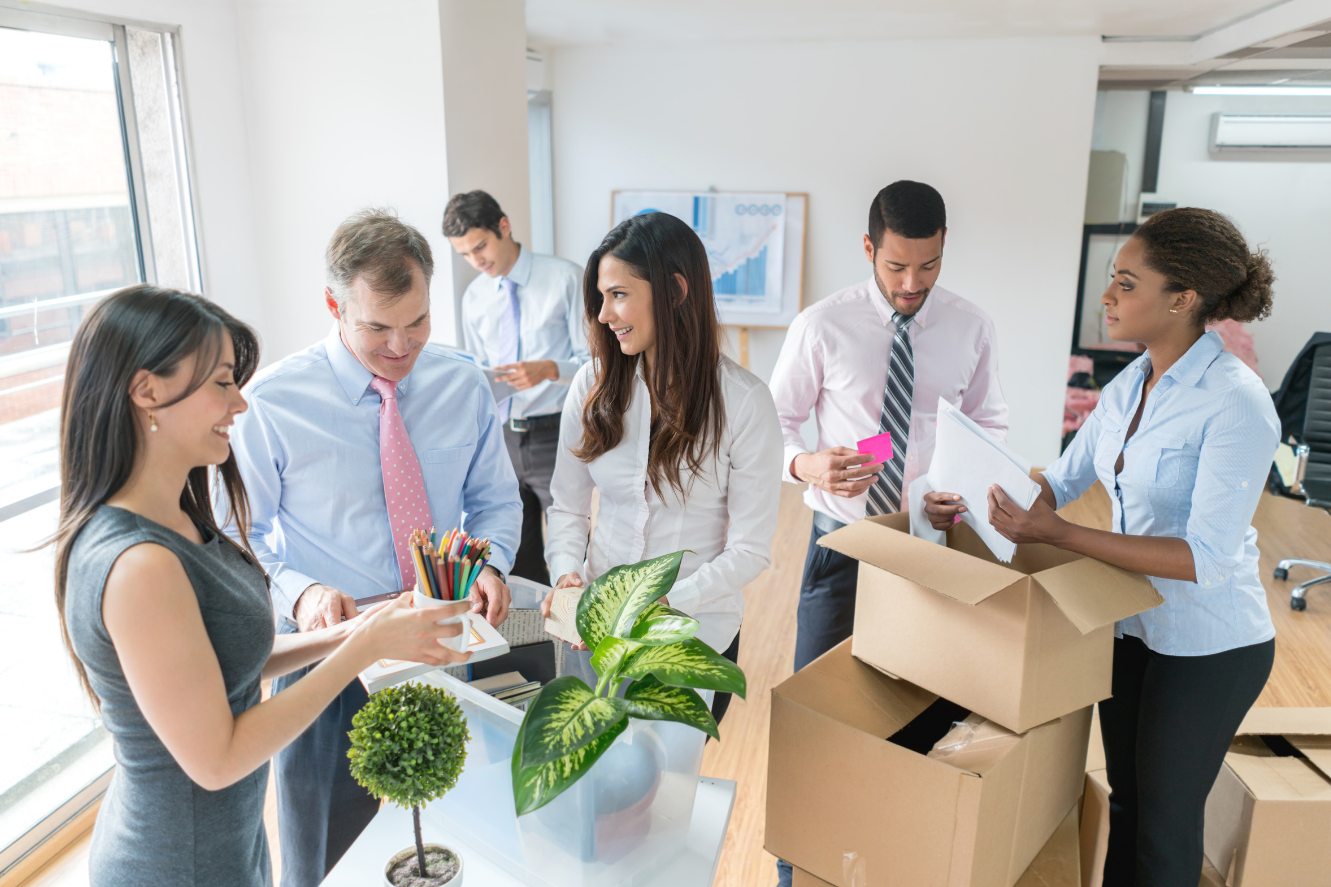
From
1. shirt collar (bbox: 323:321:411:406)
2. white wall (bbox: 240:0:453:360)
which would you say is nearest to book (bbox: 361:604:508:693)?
shirt collar (bbox: 323:321:411:406)

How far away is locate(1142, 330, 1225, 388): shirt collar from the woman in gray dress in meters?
1.31

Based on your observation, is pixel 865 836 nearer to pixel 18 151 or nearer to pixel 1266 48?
pixel 18 151

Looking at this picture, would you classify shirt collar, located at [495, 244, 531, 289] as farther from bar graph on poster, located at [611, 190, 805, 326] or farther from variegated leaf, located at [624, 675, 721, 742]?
bar graph on poster, located at [611, 190, 805, 326]

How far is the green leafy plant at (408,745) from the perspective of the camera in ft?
3.19

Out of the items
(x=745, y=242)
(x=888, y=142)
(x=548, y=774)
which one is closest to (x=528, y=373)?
(x=548, y=774)

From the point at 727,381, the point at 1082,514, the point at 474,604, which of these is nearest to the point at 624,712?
the point at 474,604

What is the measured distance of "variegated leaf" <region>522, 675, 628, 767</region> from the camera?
894 mm

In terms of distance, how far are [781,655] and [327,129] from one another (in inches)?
98.6

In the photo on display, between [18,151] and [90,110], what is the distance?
0.29m

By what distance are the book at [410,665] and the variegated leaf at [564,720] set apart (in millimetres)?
206

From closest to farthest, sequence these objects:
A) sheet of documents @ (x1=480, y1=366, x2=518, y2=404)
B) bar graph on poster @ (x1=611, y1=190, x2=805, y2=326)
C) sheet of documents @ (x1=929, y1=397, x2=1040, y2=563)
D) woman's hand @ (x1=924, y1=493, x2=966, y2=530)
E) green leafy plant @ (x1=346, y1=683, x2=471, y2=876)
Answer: green leafy plant @ (x1=346, y1=683, x2=471, y2=876) → sheet of documents @ (x1=929, y1=397, x2=1040, y2=563) → woman's hand @ (x1=924, y1=493, x2=966, y2=530) → sheet of documents @ (x1=480, y1=366, x2=518, y2=404) → bar graph on poster @ (x1=611, y1=190, x2=805, y2=326)

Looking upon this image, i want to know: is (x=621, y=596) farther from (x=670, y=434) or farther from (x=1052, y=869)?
(x=1052, y=869)

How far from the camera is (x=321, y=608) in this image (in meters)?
1.41

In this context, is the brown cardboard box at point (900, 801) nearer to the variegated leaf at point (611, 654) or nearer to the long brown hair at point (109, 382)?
the variegated leaf at point (611, 654)
